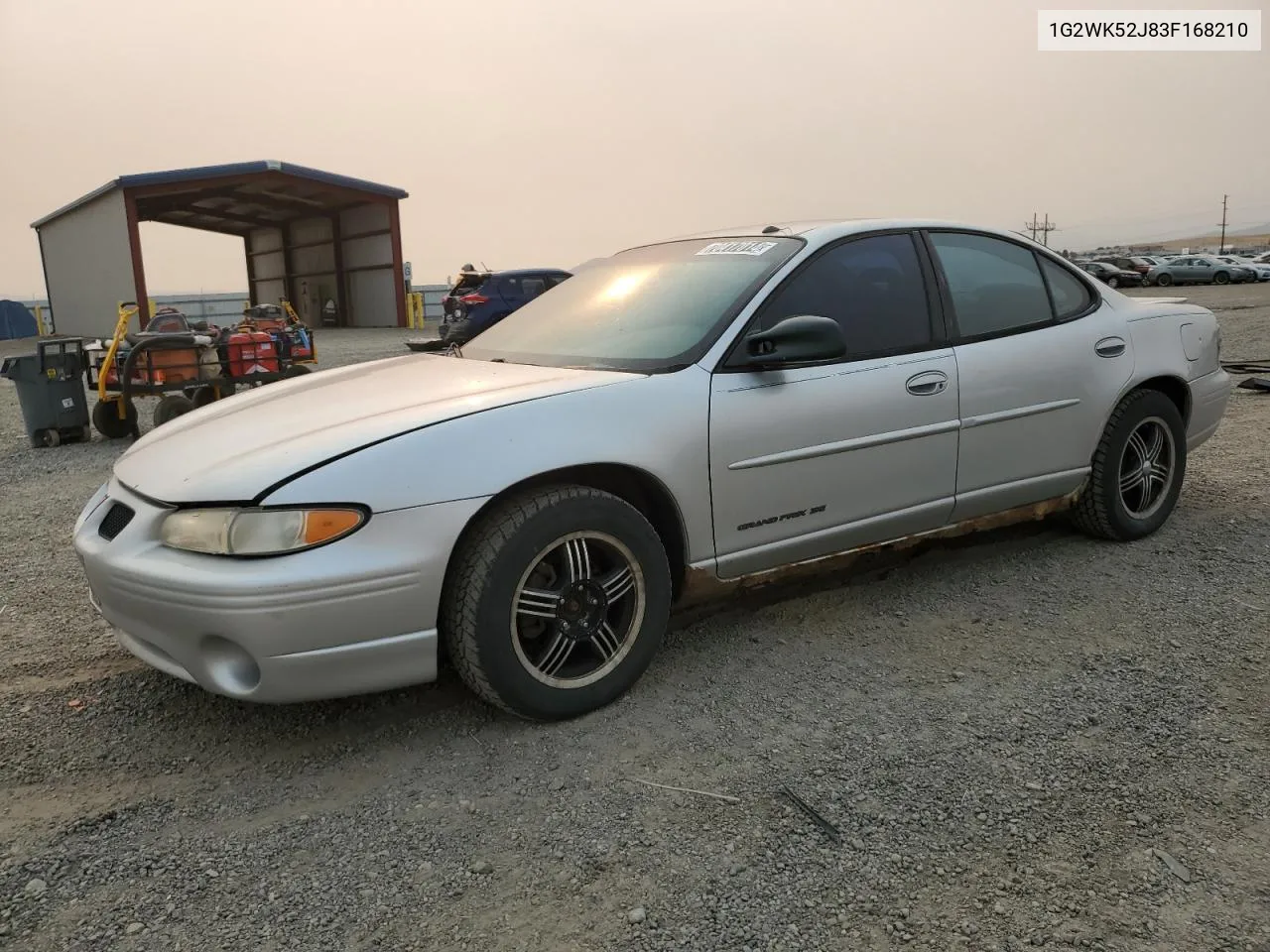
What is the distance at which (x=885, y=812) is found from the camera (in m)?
2.26

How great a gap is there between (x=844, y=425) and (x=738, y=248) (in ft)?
2.73

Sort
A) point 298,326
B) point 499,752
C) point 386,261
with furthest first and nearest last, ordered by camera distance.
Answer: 1. point 386,261
2. point 298,326
3. point 499,752

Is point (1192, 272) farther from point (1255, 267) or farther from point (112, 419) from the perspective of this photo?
point (112, 419)

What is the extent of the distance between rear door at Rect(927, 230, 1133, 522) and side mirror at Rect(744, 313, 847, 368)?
817mm

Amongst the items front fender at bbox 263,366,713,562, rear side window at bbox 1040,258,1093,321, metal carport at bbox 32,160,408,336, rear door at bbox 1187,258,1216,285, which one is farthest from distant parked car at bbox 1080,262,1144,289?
front fender at bbox 263,366,713,562

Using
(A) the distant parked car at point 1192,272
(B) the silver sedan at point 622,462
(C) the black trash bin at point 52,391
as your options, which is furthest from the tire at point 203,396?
(A) the distant parked car at point 1192,272

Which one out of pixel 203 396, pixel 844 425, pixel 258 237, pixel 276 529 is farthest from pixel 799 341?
pixel 258 237

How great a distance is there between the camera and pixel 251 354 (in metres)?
9.50

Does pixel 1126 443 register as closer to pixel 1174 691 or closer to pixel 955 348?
pixel 955 348

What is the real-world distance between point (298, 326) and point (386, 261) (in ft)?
60.2

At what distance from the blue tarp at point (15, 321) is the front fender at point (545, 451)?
3877cm

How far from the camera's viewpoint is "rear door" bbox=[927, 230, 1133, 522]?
3.60 meters

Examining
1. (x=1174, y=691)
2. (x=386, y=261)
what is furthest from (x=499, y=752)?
(x=386, y=261)

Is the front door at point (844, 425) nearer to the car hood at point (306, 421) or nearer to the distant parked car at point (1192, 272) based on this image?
the car hood at point (306, 421)
